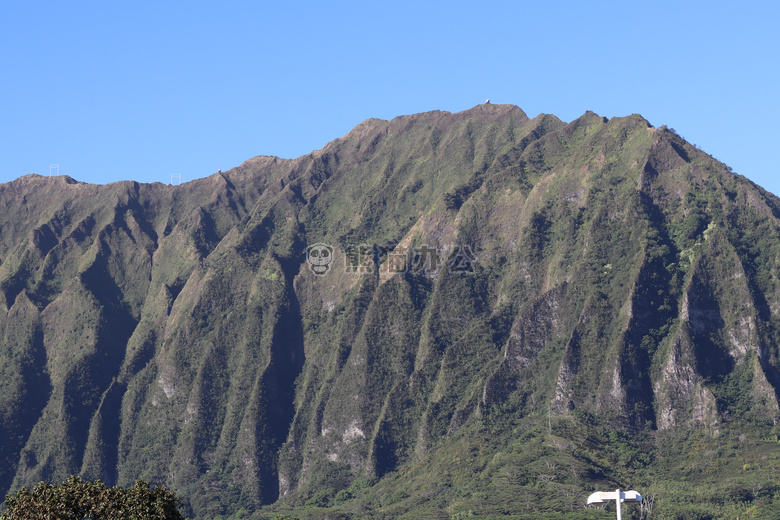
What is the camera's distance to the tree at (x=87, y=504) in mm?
58406

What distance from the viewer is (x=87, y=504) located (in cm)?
6006

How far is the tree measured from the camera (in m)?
58.4

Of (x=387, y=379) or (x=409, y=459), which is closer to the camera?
(x=409, y=459)

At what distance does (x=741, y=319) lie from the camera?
17350 centimetres

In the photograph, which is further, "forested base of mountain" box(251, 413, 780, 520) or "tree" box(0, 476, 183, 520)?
"forested base of mountain" box(251, 413, 780, 520)

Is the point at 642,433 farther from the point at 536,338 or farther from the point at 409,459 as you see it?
the point at 409,459

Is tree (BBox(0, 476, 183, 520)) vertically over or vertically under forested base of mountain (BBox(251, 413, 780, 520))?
under

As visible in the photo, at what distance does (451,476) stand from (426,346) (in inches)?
1289

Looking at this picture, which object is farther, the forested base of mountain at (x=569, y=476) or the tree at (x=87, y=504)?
the forested base of mountain at (x=569, y=476)

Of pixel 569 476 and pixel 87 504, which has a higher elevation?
pixel 569 476

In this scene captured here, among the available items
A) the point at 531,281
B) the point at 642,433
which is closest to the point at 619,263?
the point at 531,281

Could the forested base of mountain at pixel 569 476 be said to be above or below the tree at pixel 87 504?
above

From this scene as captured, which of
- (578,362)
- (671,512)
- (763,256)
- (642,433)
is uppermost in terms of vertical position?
(763,256)

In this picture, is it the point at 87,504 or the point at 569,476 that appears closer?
the point at 87,504
